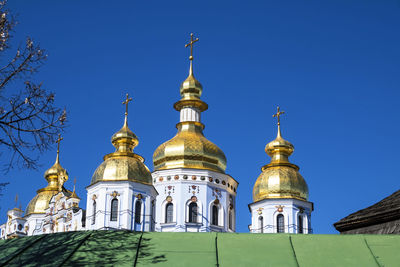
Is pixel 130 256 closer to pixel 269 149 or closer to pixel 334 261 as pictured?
pixel 334 261

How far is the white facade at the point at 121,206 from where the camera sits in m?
31.9

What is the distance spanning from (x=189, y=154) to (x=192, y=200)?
2.38 meters

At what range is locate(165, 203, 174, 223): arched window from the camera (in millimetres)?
33938

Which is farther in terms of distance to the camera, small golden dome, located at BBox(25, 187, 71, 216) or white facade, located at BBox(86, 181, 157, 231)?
small golden dome, located at BBox(25, 187, 71, 216)

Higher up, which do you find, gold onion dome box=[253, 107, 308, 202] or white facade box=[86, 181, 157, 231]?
gold onion dome box=[253, 107, 308, 202]

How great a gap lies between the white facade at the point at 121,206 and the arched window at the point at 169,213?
54.6 inches

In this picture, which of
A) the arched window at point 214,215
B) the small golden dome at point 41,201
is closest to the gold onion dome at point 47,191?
the small golden dome at point 41,201

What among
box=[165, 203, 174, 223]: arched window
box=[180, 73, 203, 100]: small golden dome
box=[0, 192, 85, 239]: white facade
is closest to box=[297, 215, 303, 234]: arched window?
box=[165, 203, 174, 223]: arched window

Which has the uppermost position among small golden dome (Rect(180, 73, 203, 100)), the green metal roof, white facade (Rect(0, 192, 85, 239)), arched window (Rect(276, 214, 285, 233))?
small golden dome (Rect(180, 73, 203, 100))

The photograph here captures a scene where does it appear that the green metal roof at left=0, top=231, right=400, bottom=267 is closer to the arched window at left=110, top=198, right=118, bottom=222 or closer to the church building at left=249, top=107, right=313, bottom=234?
the arched window at left=110, top=198, right=118, bottom=222

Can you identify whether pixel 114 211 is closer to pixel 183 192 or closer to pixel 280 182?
pixel 183 192

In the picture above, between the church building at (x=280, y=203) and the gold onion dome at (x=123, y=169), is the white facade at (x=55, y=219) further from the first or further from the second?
the church building at (x=280, y=203)

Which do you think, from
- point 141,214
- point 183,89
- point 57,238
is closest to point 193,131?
point 183,89

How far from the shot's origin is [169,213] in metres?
34.1
